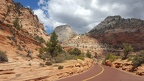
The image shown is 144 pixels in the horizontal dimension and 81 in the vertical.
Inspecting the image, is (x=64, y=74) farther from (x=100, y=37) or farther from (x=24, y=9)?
(x=100, y=37)

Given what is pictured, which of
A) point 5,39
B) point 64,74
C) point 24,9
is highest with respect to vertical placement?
point 24,9

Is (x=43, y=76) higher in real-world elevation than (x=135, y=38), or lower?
A: lower

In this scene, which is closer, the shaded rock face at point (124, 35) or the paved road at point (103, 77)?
the paved road at point (103, 77)

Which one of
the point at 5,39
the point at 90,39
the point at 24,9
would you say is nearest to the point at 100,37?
the point at 90,39

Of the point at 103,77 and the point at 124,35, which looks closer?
the point at 103,77

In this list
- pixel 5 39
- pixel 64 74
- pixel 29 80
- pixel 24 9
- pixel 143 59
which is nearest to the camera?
pixel 29 80

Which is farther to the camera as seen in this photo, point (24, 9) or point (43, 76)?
point (24, 9)

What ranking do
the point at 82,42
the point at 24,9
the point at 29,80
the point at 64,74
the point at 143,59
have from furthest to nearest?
the point at 82,42 → the point at 24,9 → the point at 143,59 → the point at 64,74 → the point at 29,80

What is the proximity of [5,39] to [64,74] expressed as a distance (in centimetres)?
2558

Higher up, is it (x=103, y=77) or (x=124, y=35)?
(x=124, y=35)

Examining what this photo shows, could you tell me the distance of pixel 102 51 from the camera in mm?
110375

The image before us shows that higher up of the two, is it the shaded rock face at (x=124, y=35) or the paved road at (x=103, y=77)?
the shaded rock face at (x=124, y=35)

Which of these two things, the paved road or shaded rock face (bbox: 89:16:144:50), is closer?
the paved road

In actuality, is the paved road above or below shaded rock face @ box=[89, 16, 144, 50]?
below
